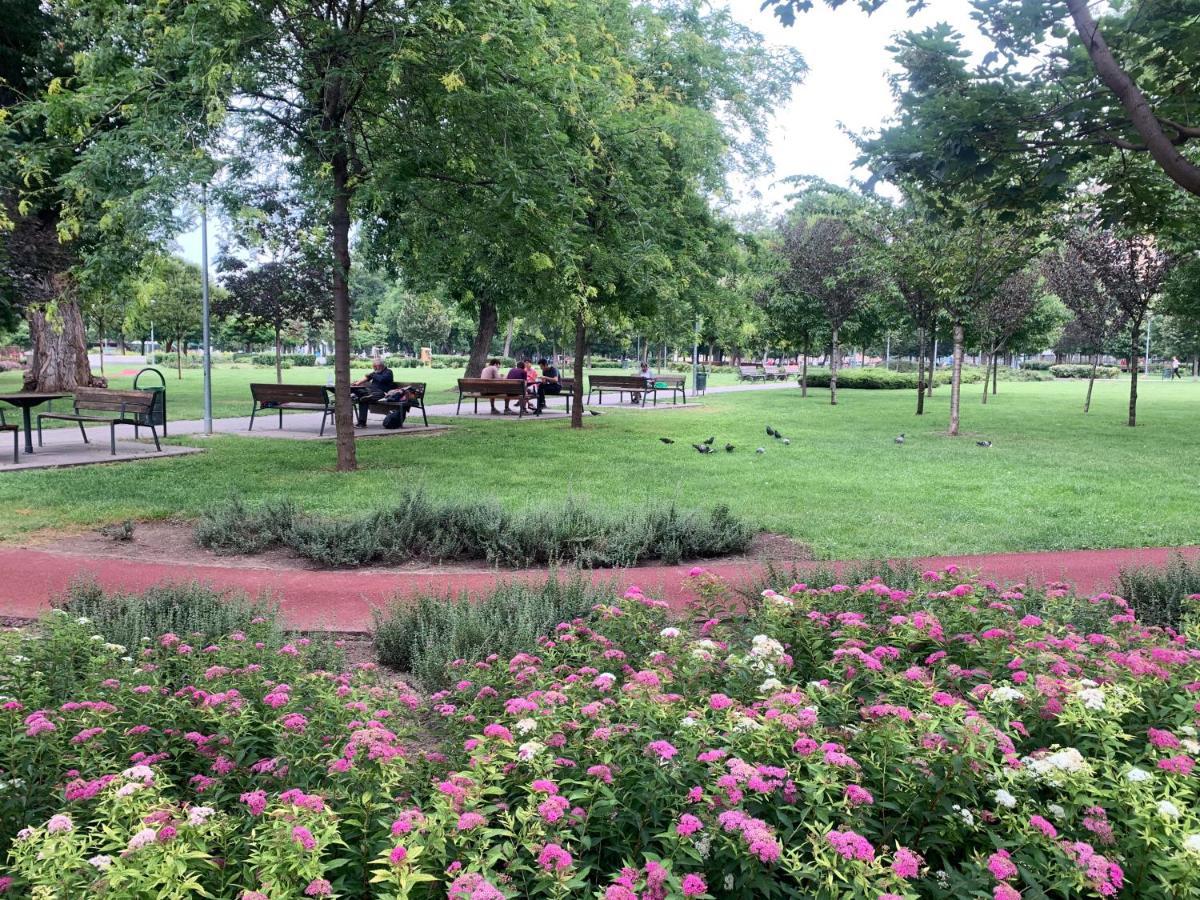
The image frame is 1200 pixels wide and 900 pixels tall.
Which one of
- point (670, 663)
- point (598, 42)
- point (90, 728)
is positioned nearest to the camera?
point (90, 728)

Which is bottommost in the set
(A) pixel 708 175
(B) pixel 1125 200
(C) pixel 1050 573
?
(C) pixel 1050 573

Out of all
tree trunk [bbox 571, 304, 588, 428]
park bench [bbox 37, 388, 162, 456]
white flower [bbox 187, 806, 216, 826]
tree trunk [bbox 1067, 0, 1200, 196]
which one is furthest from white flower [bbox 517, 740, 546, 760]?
tree trunk [bbox 571, 304, 588, 428]

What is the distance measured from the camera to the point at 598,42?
13633 mm

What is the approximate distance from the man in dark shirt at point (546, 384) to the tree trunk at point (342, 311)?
1079cm

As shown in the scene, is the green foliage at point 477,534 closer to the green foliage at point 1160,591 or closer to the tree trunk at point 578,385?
the green foliage at point 1160,591

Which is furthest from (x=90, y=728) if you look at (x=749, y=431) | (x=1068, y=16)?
(x=749, y=431)

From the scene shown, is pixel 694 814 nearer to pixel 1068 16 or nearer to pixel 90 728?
pixel 90 728

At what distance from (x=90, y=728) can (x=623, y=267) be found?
1243 cm

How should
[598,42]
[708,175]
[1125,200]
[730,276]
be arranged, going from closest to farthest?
[1125,200]
[598,42]
[708,175]
[730,276]

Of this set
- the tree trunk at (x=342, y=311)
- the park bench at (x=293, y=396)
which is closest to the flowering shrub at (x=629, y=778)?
the tree trunk at (x=342, y=311)

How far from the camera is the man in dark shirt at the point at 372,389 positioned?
16422 mm

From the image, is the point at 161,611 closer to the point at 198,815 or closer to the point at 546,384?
the point at 198,815

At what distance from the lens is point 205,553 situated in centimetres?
688

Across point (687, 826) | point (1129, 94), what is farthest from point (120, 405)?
point (687, 826)
